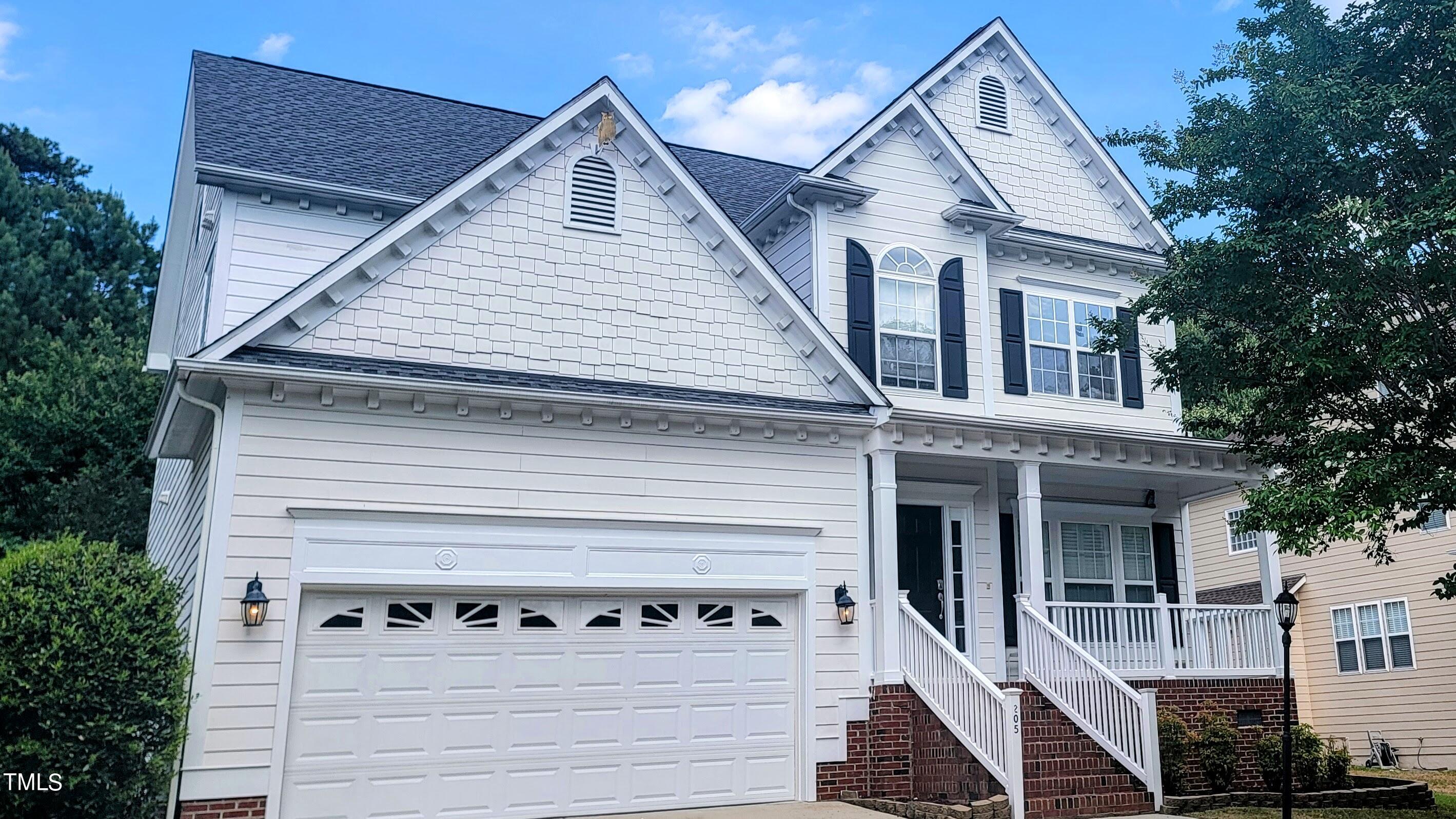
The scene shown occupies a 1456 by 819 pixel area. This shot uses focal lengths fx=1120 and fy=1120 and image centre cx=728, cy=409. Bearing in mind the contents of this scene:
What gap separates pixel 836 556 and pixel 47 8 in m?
35.6

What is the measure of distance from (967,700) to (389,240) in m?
7.60

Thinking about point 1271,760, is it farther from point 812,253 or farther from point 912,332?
point 812,253

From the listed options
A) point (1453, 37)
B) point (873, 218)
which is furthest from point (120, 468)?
point (1453, 37)

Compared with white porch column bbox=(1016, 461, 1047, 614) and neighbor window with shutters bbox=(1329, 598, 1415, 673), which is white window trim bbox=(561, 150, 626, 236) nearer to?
white porch column bbox=(1016, 461, 1047, 614)

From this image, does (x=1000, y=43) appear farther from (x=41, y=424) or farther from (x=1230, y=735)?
(x=41, y=424)

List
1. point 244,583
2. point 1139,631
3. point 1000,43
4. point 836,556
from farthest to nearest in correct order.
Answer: point 1000,43 < point 1139,631 < point 836,556 < point 244,583

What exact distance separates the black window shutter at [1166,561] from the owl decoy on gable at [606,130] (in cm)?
1017

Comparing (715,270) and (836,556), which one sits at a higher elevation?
(715,270)

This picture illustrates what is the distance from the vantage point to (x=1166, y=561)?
55.5ft

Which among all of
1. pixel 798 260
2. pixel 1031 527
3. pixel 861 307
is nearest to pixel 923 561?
pixel 1031 527

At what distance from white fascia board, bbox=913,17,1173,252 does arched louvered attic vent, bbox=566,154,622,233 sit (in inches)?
276

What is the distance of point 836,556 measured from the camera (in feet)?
42.1

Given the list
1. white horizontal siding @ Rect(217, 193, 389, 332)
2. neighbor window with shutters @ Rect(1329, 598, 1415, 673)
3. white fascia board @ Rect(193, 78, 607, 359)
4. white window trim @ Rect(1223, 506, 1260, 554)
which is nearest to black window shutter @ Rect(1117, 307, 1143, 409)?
white fascia board @ Rect(193, 78, 607, 359)

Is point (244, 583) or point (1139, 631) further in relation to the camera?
point (1139, 631)
